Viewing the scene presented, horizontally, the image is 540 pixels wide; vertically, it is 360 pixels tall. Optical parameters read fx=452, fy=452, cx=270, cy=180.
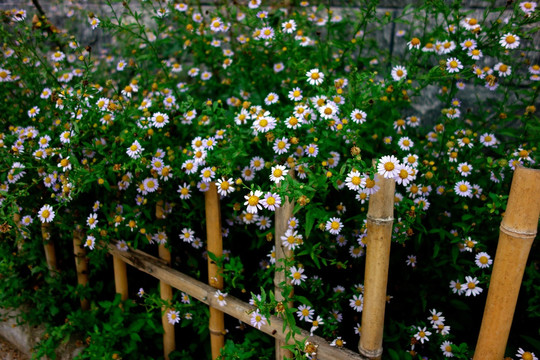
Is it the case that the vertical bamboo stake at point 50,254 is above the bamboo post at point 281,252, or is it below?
below

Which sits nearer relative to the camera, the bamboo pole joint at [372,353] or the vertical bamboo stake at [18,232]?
the bamboo pole joint at [372,353]

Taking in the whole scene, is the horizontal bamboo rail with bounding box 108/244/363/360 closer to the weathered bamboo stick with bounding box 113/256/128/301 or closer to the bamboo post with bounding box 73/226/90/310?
the weathered bamboo stick with bounding box 113/256/128/301

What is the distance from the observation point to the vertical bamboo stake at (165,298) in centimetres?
186

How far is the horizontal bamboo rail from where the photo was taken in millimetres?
1519

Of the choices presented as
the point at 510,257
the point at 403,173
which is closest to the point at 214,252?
the point at 403,173

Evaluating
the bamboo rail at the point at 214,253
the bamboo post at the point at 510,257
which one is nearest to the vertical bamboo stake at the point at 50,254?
the bamboo rail at the point at 214,253

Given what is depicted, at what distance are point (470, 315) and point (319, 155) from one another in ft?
2.86

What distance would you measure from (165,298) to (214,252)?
1.36 feet

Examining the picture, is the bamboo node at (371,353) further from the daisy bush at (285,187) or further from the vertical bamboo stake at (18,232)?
the vertical bamboo stake at (18,232)

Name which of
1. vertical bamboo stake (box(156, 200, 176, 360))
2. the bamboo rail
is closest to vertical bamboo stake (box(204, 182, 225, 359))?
the bamboo rail

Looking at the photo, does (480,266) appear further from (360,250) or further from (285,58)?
(285,58)

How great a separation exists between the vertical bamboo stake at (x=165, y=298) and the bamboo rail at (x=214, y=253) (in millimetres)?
230

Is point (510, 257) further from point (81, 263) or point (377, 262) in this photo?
point (81, 263)

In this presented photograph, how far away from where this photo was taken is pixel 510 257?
114 cm
